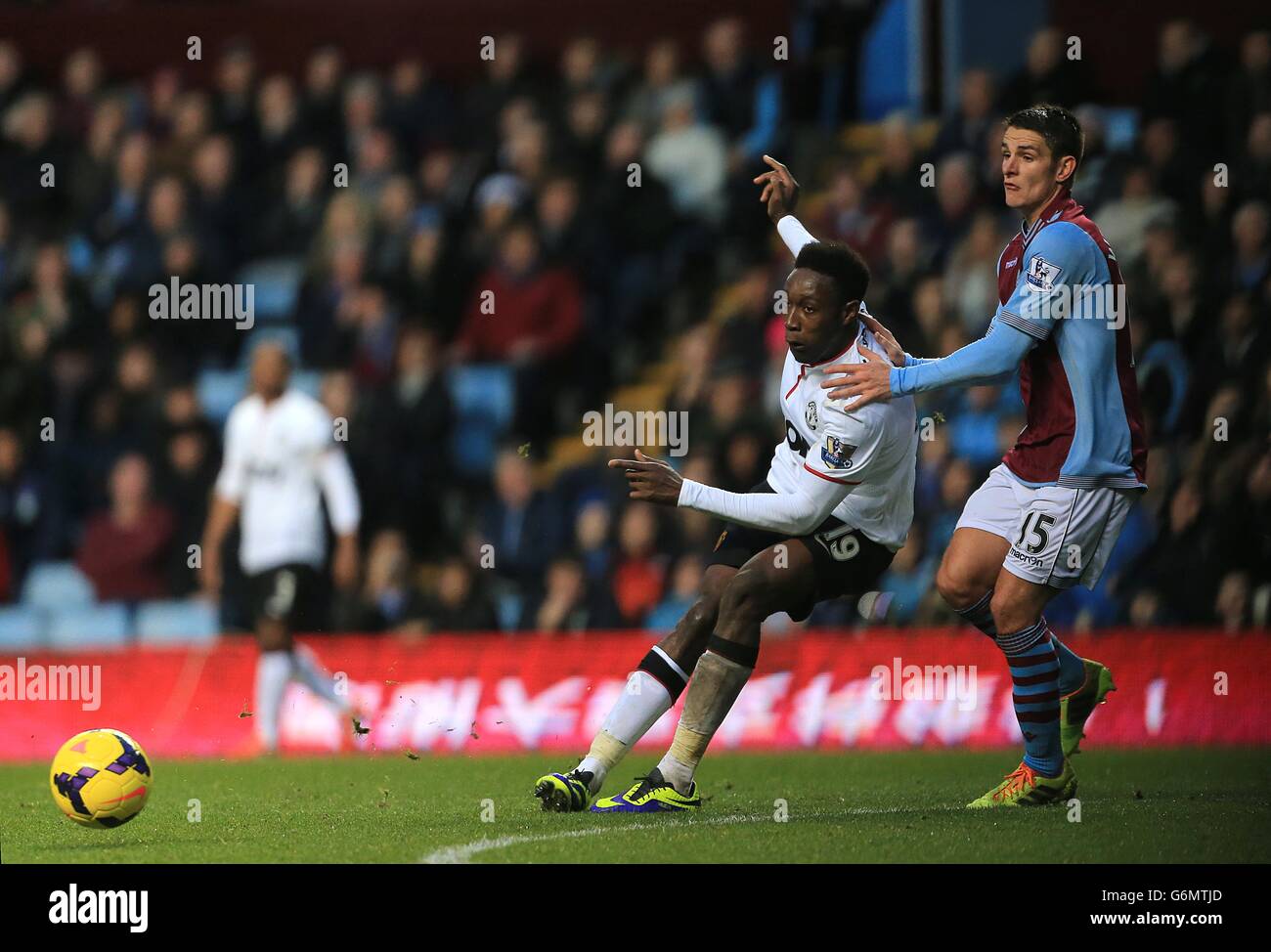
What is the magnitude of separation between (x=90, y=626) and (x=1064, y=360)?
7810 mm

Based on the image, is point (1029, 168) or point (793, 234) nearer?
point (1029, 168)

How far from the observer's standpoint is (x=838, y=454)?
6.49 meters

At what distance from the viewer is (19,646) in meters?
12.3

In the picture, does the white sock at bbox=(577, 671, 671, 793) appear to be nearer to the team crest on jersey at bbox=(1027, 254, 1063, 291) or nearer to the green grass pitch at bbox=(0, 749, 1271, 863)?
the green grass pitch at bbox=(0, 749, 1271, 863)

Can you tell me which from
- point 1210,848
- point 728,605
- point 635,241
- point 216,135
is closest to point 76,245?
point 216,135

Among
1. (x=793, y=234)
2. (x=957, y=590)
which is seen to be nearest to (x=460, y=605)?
(x=793, y=234)

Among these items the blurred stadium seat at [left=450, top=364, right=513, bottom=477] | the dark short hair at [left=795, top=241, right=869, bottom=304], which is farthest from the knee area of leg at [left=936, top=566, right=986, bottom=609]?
the blurred stadium seat at [left=450, top=364, right=513, bottom=477]

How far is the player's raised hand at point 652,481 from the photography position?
246 inches

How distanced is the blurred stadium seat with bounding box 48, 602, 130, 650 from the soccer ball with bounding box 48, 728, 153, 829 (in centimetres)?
Result: 606

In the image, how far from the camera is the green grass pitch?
5691mm

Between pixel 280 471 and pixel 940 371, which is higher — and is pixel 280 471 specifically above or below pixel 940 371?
below

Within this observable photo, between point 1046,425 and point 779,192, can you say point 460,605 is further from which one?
point 1046,425

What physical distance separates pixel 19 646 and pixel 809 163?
6.33m

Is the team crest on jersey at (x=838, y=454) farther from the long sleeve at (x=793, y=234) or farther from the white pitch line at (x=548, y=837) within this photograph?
the white pitch line at (x=548, y=837)
